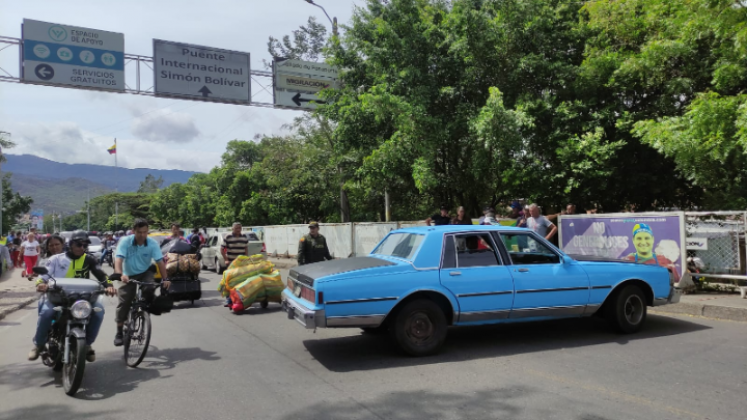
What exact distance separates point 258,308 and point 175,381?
498cm

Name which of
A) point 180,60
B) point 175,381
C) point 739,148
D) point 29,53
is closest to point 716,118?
point 739,148

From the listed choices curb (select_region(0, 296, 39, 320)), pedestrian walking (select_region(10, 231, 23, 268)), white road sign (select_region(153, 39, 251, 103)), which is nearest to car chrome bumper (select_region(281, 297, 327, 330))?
curb (select_region(0, 296, 39, 320))

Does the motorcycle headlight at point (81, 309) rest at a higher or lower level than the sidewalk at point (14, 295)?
higher

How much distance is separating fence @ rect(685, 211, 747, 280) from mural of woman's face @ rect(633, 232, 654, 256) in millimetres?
617

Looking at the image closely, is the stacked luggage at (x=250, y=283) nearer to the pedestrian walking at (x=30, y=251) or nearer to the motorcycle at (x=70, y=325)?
the motorcycle at (x=70, y=325)

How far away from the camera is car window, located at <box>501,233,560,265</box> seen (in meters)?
6.57

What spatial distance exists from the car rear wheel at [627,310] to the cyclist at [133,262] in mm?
5674

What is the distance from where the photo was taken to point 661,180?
1534cm

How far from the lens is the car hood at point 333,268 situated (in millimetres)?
5902

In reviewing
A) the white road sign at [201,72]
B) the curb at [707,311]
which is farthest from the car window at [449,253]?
the white road sign at [201,72]

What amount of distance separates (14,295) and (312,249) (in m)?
9.12

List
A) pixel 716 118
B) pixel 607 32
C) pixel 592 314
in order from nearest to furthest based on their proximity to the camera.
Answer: pixel 592 314, pixel 716 118, pixel 607 32

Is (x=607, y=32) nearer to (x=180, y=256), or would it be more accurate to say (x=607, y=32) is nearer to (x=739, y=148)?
(x=739, y=148)

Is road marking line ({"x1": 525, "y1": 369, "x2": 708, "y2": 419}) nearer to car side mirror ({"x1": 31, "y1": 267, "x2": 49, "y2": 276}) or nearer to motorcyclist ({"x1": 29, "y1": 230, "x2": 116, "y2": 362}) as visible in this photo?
motorcyclist ({"x1": 29, "y1": 230, "x2": 116, "y2": 362})
